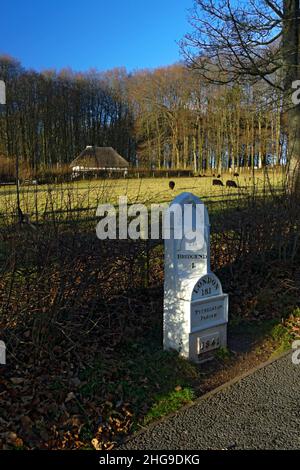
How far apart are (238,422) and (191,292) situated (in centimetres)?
126

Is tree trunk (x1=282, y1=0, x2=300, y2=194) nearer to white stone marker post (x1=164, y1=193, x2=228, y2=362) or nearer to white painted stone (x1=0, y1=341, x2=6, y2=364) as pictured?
white stone marker post (x1=164, y1=193, x2=228, y2=362)

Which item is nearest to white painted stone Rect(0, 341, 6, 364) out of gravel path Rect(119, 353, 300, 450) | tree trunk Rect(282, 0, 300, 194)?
gravel path Rect(119, 353, 300, 450)

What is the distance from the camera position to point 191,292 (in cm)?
404

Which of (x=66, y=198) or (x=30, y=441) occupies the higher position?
(x=66, y=198)

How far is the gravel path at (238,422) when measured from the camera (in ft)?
9.61

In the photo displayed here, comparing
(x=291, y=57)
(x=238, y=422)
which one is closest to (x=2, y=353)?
(x=238, y=422)

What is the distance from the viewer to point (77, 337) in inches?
165

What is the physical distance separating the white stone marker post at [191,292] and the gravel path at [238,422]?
58 cm

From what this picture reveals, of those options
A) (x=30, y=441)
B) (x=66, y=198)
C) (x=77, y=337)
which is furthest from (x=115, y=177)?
(x=30, y=441)

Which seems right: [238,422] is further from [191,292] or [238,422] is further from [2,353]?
[2,353]

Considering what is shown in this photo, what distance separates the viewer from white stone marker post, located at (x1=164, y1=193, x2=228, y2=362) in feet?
13.4

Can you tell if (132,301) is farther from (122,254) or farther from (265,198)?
(265,198)

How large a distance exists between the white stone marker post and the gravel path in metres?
0.58

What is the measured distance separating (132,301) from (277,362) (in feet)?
5.94
